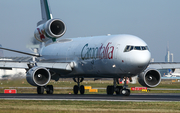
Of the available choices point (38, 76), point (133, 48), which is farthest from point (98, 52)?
point (38, 76)

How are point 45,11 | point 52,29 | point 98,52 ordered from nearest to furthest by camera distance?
point 98,52 < point 52,29 < point 45,11

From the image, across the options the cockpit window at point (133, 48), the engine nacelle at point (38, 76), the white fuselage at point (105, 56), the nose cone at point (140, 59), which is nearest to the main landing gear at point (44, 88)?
the engine nacelle at point (38, 76)

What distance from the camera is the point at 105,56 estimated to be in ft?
105

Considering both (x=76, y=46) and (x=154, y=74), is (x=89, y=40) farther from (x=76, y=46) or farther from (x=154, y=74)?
(x=154, y=74)

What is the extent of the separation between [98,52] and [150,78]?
5.24m

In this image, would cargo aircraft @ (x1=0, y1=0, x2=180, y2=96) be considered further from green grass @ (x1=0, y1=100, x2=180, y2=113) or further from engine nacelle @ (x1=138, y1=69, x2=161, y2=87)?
green grass @ (x1=0, y1=100, x2=180, y2=113)

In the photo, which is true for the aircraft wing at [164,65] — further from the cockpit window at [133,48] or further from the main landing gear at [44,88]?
the main landing gear at [44,88]

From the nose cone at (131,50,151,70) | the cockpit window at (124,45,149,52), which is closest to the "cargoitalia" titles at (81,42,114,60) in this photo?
the cockpit window at (124,45,149,52)

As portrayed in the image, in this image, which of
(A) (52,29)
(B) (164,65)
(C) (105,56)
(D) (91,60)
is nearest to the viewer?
(C) (105,56)

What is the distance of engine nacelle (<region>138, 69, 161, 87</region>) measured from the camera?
3369cm

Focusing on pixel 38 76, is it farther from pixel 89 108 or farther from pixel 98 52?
pixel 89 108

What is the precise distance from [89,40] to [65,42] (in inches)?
232

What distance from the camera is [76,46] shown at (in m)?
38.8

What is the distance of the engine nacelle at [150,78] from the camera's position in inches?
1326
